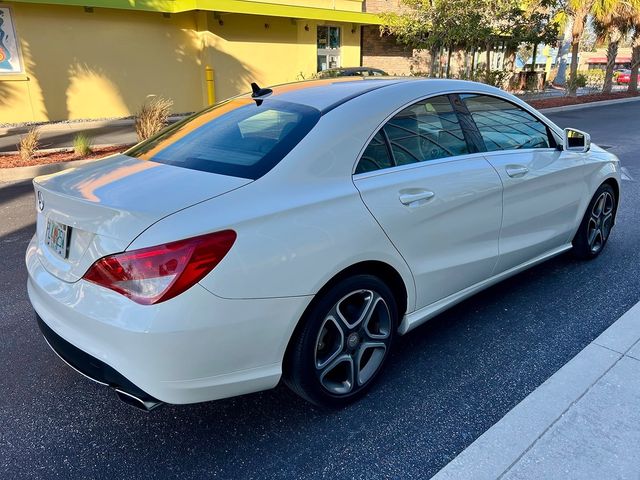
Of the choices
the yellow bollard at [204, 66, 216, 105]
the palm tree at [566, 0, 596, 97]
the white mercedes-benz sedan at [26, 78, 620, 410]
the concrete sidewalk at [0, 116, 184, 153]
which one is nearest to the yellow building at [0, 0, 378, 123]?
the yellow bollard at [204, 66, 216, 105]

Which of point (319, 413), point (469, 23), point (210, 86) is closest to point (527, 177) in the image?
point (319, 413)

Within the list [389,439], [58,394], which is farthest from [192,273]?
[58,394]

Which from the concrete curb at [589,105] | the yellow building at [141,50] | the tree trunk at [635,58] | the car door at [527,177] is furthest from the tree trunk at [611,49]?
the car door at [527,177]

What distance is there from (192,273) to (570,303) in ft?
9.81

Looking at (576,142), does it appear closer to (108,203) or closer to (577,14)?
(108,203)

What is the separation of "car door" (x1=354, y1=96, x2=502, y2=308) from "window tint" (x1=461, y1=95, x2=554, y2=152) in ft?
0.70

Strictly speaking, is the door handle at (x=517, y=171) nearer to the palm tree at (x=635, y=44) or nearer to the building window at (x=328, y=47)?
the building window at (x=328, y=47)

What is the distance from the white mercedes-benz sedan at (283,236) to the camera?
2078 mm

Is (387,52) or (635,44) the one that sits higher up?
(635,44)

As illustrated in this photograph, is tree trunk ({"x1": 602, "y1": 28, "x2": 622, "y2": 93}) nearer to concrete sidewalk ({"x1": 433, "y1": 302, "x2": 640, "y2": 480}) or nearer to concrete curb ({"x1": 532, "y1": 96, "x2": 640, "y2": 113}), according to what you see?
concrete curb ({"x1": 532, "y1": 96, "x2": 640, "y2": 113})

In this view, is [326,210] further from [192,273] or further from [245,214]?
[192,273]

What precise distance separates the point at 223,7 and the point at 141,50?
2787mm

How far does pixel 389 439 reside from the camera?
8.22 feet

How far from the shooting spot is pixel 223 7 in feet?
48.7
